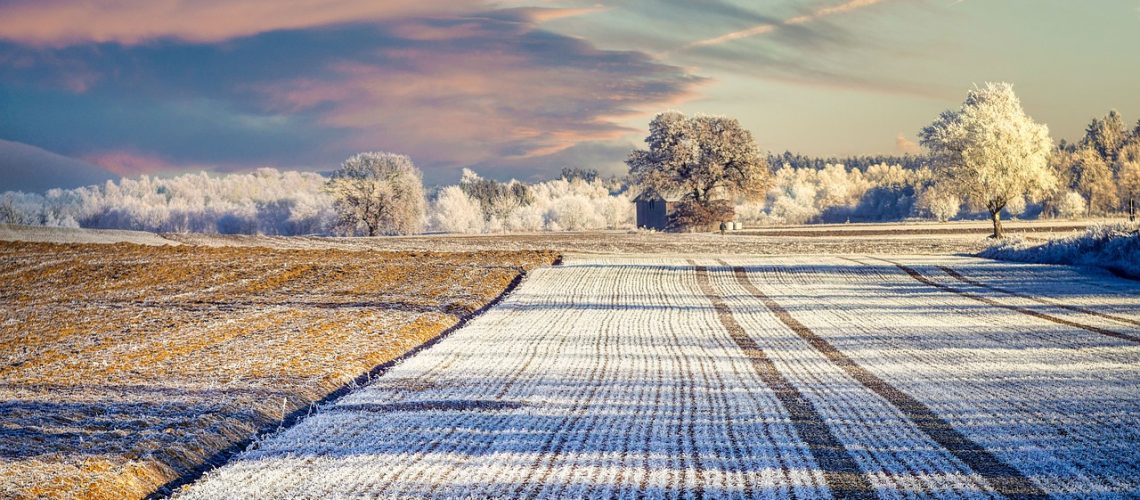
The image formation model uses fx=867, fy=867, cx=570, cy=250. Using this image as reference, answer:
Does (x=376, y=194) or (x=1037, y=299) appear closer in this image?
(x=1037, y=299)

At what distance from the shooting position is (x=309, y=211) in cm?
11062

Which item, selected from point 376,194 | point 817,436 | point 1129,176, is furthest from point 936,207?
point 817,436

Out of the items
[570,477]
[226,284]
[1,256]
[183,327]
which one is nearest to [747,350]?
[570,477]

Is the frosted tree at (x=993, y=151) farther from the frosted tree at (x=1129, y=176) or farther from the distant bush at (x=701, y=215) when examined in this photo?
the frosted tree at (x=1129, y=176)

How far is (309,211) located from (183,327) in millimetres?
96469

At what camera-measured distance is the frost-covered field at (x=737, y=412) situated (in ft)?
24.3

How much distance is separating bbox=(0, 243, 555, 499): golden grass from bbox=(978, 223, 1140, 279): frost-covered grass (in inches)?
858

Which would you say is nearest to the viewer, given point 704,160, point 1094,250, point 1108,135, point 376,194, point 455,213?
point 1094,250

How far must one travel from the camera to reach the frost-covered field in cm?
740

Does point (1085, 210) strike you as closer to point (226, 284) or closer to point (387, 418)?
point (226, 284)

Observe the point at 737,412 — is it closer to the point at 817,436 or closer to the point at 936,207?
the point at 817,436

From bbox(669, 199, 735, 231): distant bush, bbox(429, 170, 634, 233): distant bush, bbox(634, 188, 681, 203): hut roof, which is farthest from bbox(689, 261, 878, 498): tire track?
bbox(429, 170, 634, 233): distant bush

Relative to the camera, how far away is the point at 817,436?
9.06 meters

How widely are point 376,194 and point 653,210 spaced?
2625 centimetres
